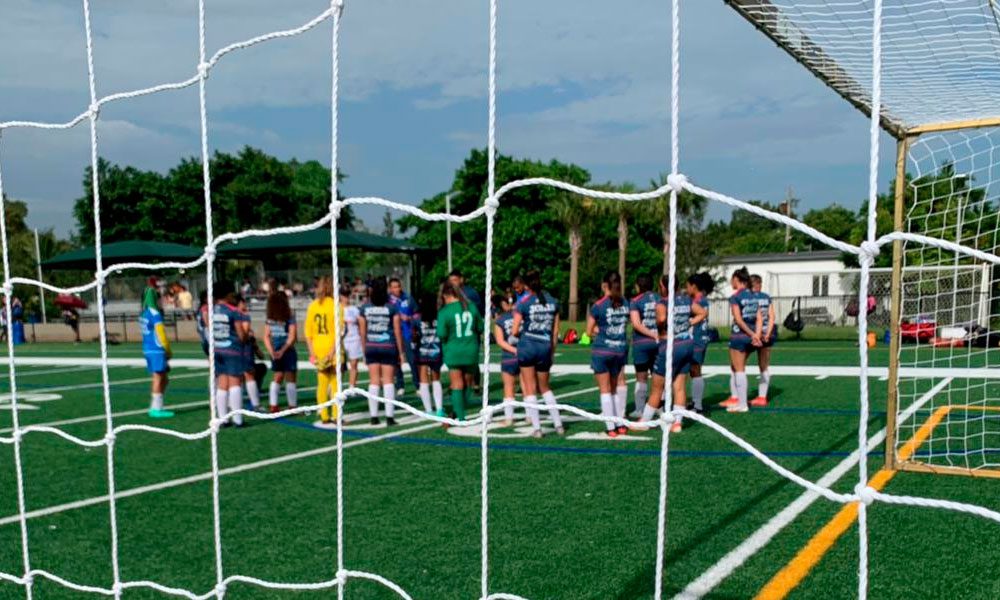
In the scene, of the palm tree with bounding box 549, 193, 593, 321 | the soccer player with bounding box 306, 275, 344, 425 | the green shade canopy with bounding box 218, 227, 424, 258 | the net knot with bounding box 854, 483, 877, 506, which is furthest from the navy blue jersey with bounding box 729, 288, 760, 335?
the palm tree with bounding box 549, 193, 593, 321

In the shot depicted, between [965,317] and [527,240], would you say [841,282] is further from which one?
[965,317]

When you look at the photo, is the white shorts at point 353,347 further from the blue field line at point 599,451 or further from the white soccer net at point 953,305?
the white soccer net at point 953,305

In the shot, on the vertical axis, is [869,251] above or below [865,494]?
above

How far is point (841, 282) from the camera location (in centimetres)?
3250

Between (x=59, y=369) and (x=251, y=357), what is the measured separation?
10.8 m

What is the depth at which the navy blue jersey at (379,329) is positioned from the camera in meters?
9.34

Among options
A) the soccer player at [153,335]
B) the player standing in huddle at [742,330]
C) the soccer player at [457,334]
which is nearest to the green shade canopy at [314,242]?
the soccer player at [153,335]

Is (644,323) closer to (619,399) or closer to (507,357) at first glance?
(619,399)

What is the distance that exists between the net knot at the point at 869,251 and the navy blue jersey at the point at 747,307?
8248 millimetres

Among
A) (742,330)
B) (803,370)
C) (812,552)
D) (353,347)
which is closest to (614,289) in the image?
(742,330)

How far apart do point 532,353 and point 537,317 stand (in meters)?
0.38

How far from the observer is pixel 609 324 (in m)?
8.37

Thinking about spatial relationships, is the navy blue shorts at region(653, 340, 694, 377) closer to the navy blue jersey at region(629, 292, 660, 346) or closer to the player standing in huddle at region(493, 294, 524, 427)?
the navy blue jersey at region(629, 292, 660, 346)

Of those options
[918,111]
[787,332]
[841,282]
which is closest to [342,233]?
[918,111]
